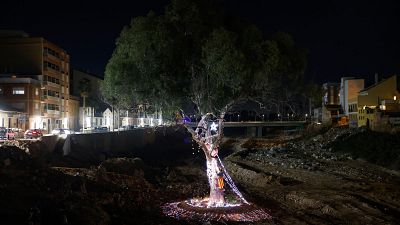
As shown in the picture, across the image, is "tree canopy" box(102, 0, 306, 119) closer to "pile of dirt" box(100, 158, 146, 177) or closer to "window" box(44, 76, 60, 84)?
"pile of dirt" box(100, 158, 146, 177)

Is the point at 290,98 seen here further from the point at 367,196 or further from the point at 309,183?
the point at 309,183

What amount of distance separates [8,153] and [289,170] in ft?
93.2

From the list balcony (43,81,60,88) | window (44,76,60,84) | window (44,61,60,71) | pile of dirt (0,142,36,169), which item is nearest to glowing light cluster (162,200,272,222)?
pile of dirt (0,142,36,169)

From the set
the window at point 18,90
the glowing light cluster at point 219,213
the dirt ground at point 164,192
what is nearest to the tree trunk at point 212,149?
the glowing light cluster at point 219,213

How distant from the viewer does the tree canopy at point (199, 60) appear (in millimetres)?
26125

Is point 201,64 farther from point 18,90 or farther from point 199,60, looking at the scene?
point 18,90

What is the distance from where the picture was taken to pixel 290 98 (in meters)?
30.2

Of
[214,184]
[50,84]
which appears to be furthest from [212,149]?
[50,84]

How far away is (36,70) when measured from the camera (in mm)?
85125

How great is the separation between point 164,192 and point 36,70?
5659 cm

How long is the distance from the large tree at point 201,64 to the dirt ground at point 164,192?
18.2ft

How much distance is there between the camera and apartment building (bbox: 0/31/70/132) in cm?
7969

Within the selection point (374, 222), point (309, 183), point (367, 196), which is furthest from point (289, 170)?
point (374, 222)

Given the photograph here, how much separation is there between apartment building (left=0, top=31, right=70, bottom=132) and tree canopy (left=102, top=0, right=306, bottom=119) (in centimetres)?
5518
